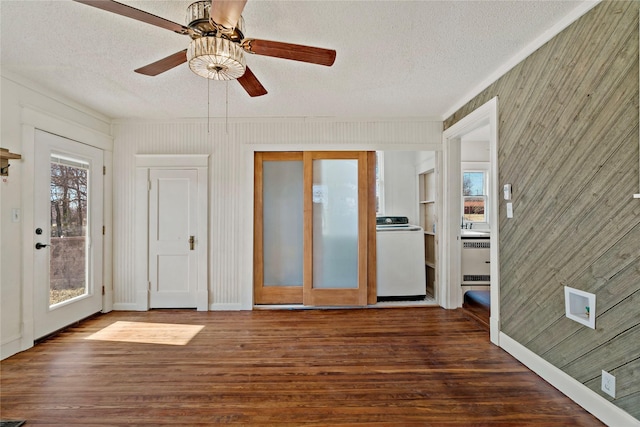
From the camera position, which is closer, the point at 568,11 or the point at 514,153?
the point at 568,11

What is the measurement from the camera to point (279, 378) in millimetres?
2223

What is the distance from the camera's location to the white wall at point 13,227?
2.54m

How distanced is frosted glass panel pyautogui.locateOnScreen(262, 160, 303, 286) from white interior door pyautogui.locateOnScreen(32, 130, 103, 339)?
6.60ft

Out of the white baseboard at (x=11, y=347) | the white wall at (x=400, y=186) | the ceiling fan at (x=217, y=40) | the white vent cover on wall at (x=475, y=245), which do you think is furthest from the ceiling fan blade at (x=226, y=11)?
the white wall at (x=400, y=186)

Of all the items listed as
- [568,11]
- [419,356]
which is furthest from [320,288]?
[568,11]

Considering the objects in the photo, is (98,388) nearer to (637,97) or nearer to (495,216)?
(495,216)

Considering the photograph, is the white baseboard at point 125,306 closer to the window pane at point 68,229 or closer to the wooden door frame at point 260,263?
the window pane at point 68,229

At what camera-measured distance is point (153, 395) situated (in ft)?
6.66

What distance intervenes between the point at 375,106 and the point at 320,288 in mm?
2374

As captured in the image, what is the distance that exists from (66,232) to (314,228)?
2770 millimetres

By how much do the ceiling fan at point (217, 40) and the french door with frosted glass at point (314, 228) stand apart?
2214 millimetres

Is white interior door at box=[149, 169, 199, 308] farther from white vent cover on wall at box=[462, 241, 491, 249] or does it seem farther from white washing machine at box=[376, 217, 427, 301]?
white vent cover on wall at box=[462, 241, 491, 249]

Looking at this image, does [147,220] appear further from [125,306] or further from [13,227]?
[13,227]

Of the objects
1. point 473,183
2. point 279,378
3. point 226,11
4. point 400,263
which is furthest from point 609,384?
point 473,183
